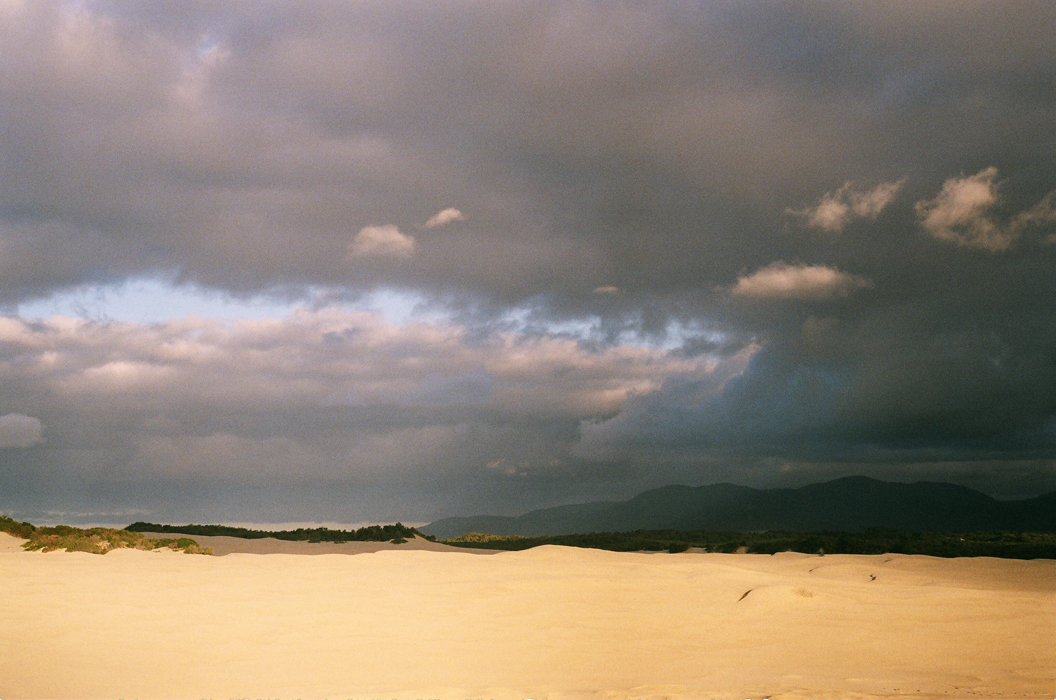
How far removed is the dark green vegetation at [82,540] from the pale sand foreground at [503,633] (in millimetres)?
2198

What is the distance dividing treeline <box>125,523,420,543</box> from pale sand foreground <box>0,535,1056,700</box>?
1033 centimetres

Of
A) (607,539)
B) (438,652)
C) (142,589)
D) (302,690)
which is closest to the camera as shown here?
(302,690)

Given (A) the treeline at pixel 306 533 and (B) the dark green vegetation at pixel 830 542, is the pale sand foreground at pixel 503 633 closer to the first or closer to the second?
(B) the dark green vegetation at pixel 830 542

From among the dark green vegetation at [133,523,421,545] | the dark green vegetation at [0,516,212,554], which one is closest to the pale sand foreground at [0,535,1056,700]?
the dark green vegetation at [0,516,212,554]

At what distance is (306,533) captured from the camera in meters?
24.0

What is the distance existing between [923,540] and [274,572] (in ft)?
55.6

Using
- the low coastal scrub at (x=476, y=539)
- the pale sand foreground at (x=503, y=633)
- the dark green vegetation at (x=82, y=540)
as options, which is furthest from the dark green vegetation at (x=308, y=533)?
the pale sand foreground at (x=503, y=633)

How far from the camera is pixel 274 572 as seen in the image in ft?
36.9

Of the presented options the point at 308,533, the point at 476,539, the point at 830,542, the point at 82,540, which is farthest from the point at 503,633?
the point at 476,539

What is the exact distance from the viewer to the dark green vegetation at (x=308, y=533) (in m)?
22.1

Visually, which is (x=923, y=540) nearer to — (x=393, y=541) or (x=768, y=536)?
(x=768, y=536)

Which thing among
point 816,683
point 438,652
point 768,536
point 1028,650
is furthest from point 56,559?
point 768,536

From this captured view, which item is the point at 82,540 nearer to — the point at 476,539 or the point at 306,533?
the point at 306,533

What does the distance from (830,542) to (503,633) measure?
1475 centimetres
